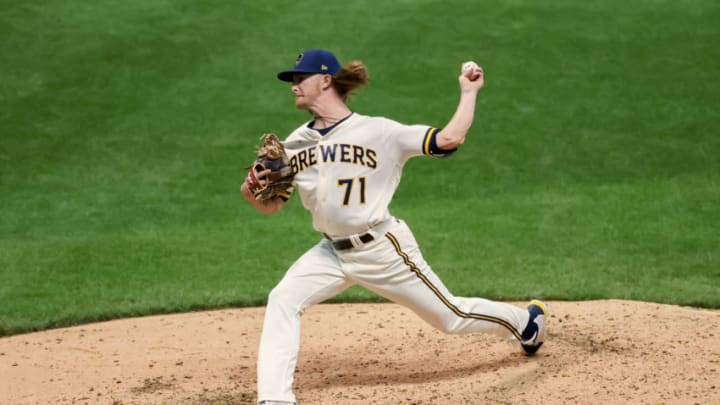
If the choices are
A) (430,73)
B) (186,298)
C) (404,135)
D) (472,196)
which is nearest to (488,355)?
(404,135)

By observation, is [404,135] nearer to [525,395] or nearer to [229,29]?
[525,395]

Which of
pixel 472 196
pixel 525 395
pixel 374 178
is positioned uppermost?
pixel 374 178

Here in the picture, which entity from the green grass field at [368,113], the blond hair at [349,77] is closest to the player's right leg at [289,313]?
the blond hair at [349,77]

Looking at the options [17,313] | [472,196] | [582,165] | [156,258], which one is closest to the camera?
[17,313]

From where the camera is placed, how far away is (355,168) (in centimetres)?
464

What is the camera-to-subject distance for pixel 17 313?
6.91 metres

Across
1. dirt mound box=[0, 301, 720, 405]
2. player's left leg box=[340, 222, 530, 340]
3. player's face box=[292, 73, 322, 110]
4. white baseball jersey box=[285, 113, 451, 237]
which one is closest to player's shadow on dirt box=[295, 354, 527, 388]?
dirt mound box=[0, 301, 720, 405]

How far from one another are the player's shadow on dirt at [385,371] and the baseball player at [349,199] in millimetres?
461

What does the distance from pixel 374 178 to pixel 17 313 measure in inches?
141

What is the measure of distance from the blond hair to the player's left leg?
2.49 ft

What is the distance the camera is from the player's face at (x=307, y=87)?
478 centimetres

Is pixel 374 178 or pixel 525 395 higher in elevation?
pixel 374 178

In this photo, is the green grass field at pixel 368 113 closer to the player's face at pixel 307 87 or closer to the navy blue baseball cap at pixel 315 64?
the player's face at pixel 307 87

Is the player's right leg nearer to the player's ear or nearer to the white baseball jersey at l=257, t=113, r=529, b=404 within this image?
the white baseball jersey at l=257, t=113, r=529, b=404
